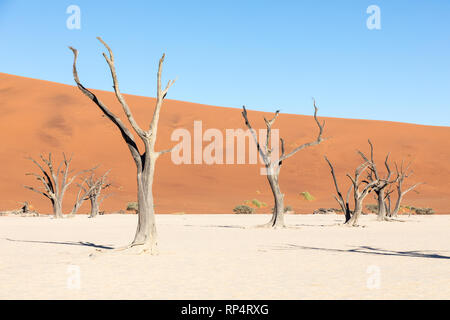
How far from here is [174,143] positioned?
61188mm

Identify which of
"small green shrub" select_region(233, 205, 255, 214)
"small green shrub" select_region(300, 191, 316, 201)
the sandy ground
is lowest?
the sandy ground

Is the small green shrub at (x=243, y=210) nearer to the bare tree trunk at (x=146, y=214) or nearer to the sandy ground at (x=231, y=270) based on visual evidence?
the sandy ground at (x=231, y=270)

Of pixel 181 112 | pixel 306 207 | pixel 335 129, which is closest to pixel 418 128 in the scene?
pixel 335 129

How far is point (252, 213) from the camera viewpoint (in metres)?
37.8

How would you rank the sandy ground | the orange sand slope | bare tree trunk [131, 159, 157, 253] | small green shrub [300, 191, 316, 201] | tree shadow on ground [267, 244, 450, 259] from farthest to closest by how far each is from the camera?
small green shrub [300, 191, 316, 201], the orange sand slope, bare tree trunk [131, 159, 157, 253], tree shadow on ground [267, 244, 450, 259], the sandy ground

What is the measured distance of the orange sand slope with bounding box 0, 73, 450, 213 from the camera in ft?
147

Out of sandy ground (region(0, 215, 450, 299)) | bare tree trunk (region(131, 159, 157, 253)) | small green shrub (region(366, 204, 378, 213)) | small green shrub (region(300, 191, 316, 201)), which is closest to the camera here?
sandy ground (region(0, 215, 450, 299))

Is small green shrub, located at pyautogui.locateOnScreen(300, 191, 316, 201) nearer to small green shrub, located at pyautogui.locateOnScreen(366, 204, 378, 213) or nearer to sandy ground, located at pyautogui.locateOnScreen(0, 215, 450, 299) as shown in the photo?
small green shrub, located at pyautogui.locateOnScreen(366, 204, 378, 213)

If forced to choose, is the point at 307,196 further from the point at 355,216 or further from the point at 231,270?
the point at 231,270

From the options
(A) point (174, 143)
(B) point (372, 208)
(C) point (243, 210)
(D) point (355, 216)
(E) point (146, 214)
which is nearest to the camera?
(E) point (146, 214)

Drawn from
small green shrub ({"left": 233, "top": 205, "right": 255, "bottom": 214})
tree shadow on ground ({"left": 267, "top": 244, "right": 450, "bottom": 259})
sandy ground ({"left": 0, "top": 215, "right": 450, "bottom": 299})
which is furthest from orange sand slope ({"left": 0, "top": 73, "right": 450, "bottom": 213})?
sandy ground ({"left": 0, "top": 215, "right": 450, "bottom": 299})

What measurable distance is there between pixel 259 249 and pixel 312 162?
1929 inches

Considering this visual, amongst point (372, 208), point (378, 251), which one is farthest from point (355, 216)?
point (372, 208)

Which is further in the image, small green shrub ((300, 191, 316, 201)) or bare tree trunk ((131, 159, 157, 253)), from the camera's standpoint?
small green shrub ((300, 191, 316, 201))
